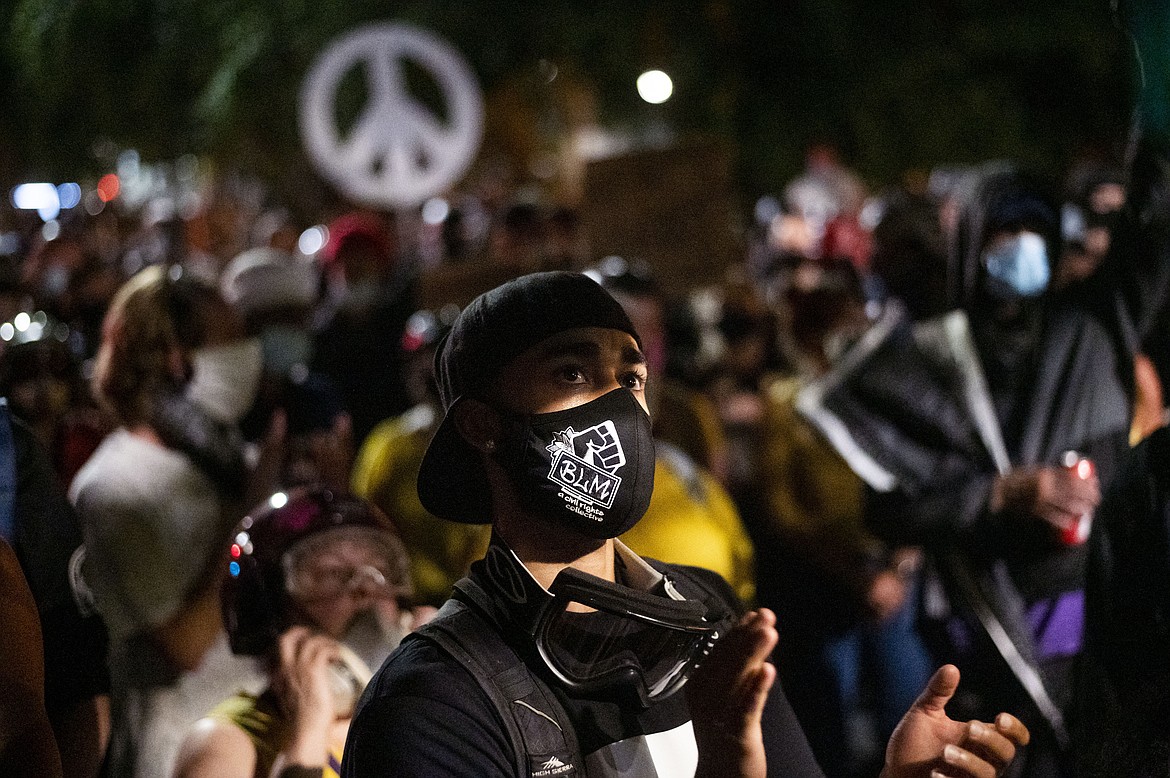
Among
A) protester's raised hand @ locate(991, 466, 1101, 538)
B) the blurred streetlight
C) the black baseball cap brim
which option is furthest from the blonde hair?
the blurred streetlight

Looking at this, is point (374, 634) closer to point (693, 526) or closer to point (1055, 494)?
point (693, 526)

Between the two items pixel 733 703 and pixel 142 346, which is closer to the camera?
pixel 733 703

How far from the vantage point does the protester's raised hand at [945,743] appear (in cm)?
198

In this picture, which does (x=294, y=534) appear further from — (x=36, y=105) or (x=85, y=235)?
(x=36, y=105)

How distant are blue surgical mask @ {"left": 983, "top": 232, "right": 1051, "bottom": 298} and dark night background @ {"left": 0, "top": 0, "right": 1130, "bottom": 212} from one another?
169 inches

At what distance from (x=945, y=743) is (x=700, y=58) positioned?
6.82 meters

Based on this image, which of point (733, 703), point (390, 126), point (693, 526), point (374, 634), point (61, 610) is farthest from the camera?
point (390, 126)

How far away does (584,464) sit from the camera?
191 centimetres

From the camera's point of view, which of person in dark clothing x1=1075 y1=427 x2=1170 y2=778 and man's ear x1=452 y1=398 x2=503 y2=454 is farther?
person in dark clothing x1=1075 y1=427 x2=1170 y2=778

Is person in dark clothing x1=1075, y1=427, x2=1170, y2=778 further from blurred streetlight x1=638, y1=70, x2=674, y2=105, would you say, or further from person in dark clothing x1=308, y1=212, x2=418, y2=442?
blurred streetlight x1=638, y1=70, x2=674, y2=105

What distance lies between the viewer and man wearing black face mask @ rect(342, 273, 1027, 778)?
72.0 inches

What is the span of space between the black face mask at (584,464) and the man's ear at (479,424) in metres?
0.02

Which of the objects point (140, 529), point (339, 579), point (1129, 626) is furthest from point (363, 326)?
point (1129, 626)

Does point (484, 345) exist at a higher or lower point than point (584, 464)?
higher
